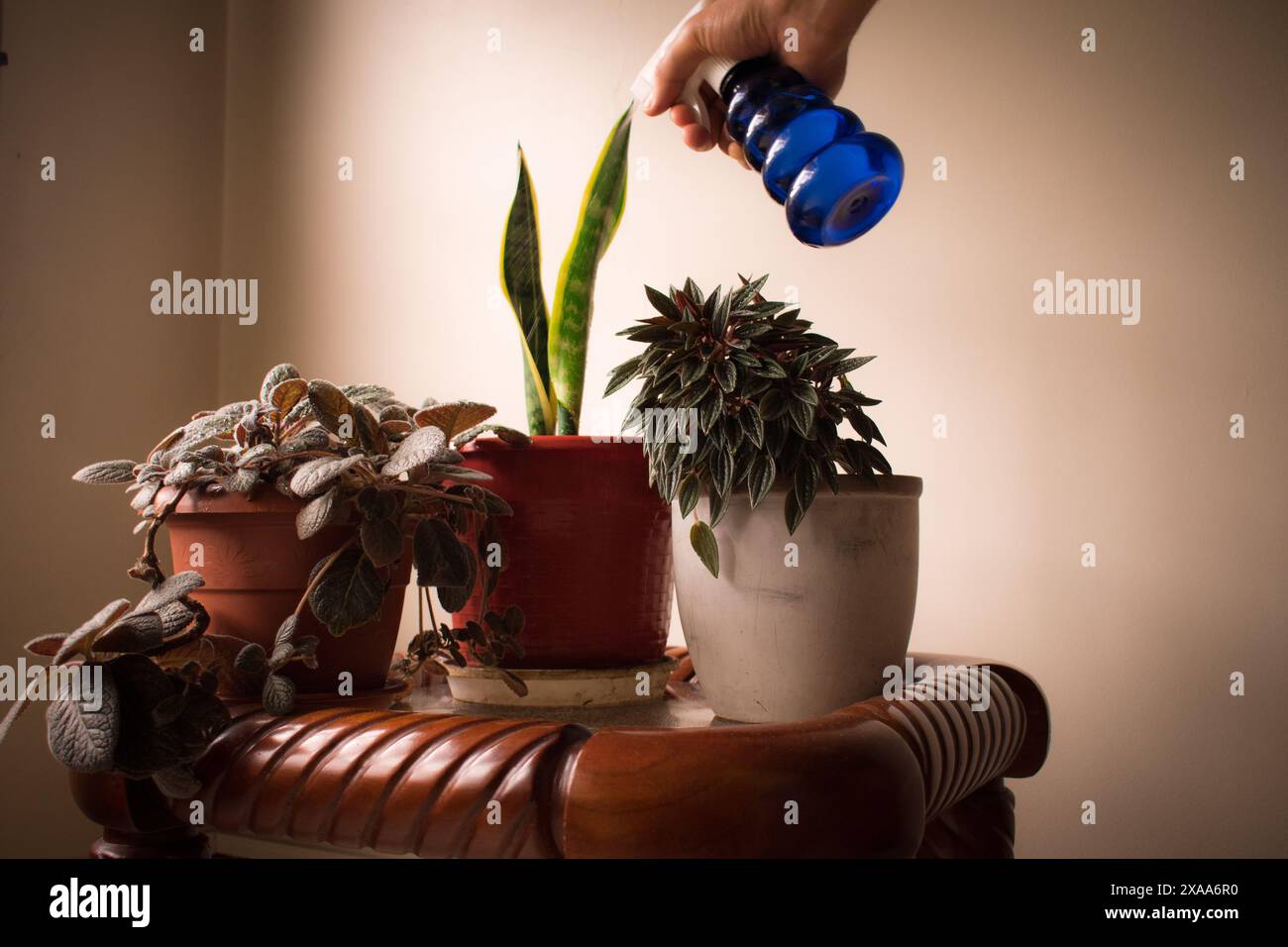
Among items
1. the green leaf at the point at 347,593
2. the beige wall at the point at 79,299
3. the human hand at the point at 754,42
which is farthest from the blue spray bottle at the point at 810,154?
the beige wall at the point at 79,299

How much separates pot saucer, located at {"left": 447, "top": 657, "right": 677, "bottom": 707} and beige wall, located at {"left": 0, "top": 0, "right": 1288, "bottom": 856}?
0.52 m

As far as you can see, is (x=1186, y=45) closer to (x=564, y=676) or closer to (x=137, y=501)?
(x=564, y=676)

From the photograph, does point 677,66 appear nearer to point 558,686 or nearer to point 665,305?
point 665,305

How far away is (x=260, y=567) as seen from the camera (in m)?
0.63

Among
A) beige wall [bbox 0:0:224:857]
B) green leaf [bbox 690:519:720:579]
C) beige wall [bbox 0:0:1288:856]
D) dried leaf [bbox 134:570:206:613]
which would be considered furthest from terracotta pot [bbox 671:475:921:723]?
beige wall [bbox 0:0:224:857]

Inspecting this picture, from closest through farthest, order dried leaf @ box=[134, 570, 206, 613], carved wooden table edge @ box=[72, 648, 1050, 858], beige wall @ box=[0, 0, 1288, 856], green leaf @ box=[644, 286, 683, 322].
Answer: carved wooden table edge @ box=[72, 648, 1050, 858]
dried leaf @ box=[134, 570, 206, 613]
green leaf @ box=[644, 286, 683, 322]
beige wall @ box=[0, 0, 1288, 856]

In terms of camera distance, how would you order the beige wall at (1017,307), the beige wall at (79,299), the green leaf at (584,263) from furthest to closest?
1. the beige wall at (79,299)
2. the beige wall at (1017,307)
3. the green leaf at (584,263)

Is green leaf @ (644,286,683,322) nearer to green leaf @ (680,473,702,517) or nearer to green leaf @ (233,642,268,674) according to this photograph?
green leaf @ (680,473,702,517)

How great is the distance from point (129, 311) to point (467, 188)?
63 centimetres

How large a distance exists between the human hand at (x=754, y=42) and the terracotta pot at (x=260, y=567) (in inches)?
19.3

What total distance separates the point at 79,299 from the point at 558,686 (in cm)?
123

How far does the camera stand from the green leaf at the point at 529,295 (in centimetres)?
81

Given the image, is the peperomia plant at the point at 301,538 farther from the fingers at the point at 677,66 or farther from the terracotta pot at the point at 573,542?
the fingers at the point at 677,66

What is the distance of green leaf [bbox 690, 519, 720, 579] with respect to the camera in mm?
621
